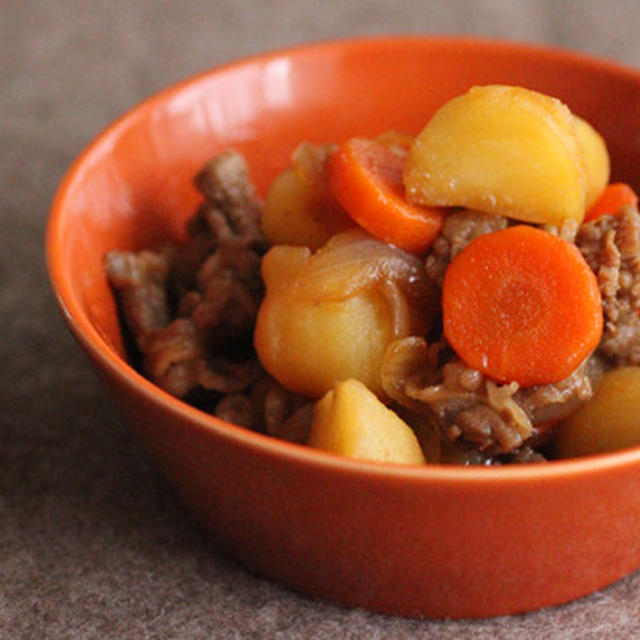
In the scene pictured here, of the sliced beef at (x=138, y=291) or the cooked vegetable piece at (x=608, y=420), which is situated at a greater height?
the cooked vegetable piece at (x=608, y=420)

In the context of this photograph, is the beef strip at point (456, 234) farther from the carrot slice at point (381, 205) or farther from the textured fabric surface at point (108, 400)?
the textured fabric surface at point (108, 400)

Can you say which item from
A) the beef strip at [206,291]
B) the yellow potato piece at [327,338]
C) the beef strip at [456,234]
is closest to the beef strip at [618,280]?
A: the beef strip at [456,234]

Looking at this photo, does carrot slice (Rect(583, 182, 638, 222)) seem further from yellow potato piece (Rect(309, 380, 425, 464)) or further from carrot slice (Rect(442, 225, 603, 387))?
yellow potato piece (Rect(309, 380, 425, 464))

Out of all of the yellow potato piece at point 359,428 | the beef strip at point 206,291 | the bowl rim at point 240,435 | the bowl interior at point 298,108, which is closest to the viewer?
the bowl rim at point 240,435

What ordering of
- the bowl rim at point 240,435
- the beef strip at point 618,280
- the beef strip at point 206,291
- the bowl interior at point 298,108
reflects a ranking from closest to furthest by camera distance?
the bowl rim at point 240,435 → the beef strip at point 618,280 → the beef strip at point 206,291 → the bowl interior at point 298,108

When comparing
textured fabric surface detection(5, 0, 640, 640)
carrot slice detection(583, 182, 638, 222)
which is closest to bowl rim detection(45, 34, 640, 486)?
textured fabric surface detection(5, 0, 640, 640)

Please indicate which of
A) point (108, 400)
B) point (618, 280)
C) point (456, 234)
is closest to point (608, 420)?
point (618, 280)

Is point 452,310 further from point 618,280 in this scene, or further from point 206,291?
point 206,291

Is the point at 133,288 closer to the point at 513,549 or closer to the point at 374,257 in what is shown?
the point at 374,257
